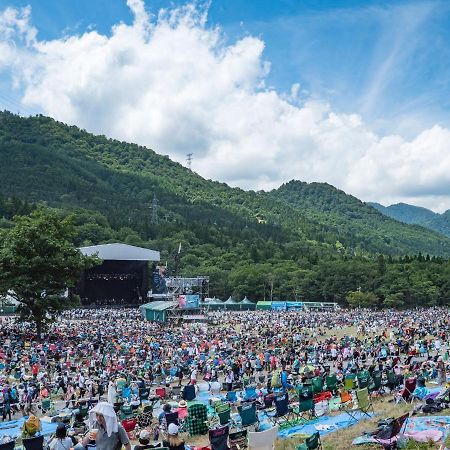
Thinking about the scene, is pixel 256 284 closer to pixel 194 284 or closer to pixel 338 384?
pixel 194 284

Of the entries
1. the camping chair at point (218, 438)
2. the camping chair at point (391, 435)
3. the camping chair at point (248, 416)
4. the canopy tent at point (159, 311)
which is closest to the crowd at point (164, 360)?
the camping chair at point (248, 416)

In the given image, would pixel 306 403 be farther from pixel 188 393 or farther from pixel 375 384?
pixel 188 393

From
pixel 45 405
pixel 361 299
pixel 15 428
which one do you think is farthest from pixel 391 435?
pixel 361 299

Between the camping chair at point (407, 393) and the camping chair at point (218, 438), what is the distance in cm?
605

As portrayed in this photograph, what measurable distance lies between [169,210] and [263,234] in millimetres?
33356

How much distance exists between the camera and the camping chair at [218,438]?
23.5 feet

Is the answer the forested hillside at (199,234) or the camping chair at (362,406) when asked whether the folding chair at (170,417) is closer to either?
the camping chair at (362,406)

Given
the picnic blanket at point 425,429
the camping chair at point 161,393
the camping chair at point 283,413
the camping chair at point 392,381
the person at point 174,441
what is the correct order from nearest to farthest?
the person at point 174,441
the picnic blanket at point 425,429
the camping chair at point 283,413
the camping chair at point 392,381
the camping chair at point 161,393

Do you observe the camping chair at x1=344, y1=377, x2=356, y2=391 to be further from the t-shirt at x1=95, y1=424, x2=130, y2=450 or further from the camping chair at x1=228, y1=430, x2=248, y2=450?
the t-shirt at x1=95, y1=424, x2=130, y2=450

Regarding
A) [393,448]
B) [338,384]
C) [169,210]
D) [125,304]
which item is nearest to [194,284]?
[125,304]

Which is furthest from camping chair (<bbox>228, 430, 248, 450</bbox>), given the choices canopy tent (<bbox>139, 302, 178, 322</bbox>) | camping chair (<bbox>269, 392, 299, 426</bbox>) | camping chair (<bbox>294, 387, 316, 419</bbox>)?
canopy tent (<bbox>139, 302, 178, 322</bbox>)

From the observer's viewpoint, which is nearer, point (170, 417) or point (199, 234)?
point (170, 417)

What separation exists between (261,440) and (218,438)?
1.91 ft

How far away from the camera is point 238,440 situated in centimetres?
797
